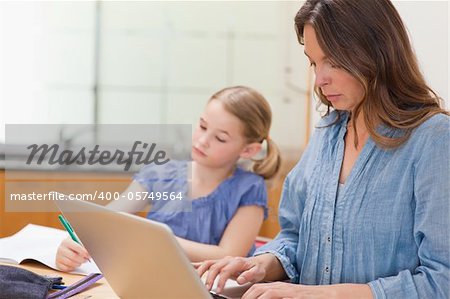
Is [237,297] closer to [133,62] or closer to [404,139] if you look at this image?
[404,139]

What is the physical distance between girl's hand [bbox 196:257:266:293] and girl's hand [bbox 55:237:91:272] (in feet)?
1.03

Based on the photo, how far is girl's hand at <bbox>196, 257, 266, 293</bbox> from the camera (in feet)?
4.07

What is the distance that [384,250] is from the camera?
1.19 meters

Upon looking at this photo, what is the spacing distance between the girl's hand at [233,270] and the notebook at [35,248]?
33 centimetres

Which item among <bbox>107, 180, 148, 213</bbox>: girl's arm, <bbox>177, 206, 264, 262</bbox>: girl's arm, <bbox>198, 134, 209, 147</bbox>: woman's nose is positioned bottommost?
<bbox>177, 206, 264, 262</bbox>: girl's arm

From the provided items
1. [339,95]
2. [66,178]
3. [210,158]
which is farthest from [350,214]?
[66,178]

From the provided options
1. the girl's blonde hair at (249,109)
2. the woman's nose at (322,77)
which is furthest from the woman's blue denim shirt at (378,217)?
the girl's blonde hair at (249,109)

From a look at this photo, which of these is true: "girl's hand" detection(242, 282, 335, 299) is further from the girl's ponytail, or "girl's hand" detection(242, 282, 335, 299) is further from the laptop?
the girl's ponytail

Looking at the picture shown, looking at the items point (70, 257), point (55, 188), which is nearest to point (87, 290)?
point (70, 257)

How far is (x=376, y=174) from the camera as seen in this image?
1.20 meters

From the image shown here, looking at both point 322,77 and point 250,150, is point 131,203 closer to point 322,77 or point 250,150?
point 250,150

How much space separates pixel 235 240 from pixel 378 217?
0.76 m

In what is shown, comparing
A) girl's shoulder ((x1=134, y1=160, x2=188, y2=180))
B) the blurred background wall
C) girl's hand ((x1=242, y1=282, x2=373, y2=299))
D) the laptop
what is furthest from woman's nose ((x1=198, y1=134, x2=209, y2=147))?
the blurred background wall

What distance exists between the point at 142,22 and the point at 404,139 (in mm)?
2316
